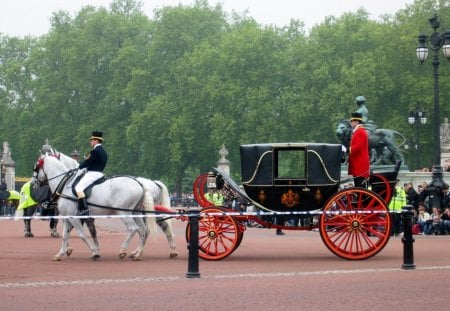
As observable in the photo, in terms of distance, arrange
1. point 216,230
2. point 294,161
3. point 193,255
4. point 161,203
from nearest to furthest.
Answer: point 193,255, point 216,230, point 161,203, point 294,161

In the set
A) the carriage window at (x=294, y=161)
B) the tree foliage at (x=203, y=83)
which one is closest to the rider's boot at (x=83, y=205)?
the carriage window at (x=294, y=161)

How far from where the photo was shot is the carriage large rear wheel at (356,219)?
16625 mm

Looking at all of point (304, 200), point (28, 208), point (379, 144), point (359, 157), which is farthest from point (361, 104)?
point (304, 200)

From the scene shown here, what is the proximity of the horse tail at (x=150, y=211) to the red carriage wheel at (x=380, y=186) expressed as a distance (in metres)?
3.78

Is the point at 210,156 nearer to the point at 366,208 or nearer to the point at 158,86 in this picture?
the point at 158,86

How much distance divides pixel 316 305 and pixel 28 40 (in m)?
87.8

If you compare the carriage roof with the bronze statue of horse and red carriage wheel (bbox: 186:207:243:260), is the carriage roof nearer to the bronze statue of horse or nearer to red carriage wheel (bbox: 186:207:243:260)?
red carriage wheel (bbox: 186:207:243:260)

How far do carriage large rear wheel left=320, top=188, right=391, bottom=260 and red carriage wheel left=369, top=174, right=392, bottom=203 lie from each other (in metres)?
1.14

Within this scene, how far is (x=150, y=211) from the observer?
58.5 feet

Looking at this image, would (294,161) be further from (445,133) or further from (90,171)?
(90,171)

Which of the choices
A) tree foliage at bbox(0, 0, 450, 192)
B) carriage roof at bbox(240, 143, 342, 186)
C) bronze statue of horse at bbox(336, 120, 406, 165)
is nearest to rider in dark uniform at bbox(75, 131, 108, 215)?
carriage roof at bbox(240, 143, 342, 186)

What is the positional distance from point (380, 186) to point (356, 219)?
5.25 feet

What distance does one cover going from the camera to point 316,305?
10734mm

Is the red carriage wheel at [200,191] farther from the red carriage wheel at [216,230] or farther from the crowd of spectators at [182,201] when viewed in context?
the crowd of spectators at [182,201]
